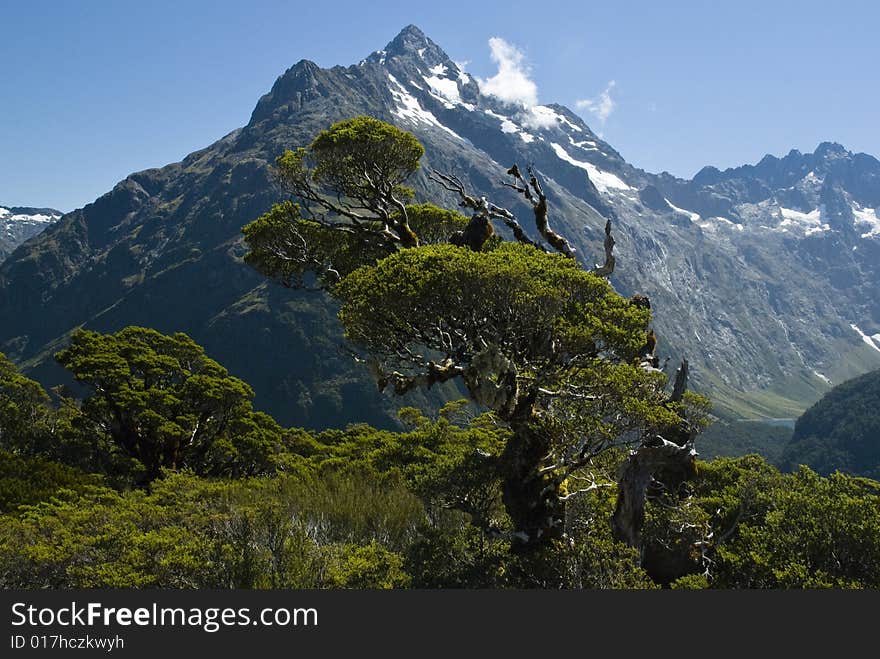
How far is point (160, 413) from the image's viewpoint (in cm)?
3012

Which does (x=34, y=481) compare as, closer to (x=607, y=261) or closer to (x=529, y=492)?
(x=529, y=492)

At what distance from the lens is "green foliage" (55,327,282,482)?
2944 centimetres

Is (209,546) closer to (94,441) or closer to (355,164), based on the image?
(355,164)

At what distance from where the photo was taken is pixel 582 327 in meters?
15.9

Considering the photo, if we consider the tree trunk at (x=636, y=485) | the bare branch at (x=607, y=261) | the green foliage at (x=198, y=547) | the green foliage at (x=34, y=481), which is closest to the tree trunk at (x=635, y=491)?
the tree trunk at (x=636, y=485)

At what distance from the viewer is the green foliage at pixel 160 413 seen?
29.4 metres

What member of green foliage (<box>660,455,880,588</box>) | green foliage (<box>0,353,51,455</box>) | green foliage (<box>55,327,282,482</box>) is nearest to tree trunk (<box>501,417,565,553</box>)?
green foliage (<box>660,455,880,588</box>)

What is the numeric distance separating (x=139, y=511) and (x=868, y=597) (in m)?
15.9

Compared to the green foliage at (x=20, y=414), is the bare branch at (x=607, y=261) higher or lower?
higher

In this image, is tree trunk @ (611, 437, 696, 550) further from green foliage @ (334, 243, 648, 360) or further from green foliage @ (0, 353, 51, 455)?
green foliage @ (0, 353, 51, 455)

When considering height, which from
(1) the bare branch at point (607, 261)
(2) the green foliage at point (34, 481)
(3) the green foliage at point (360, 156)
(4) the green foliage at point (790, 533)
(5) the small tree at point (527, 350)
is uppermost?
(3) the green foliage at point (360, 156)

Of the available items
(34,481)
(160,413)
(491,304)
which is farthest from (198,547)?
(160,413)

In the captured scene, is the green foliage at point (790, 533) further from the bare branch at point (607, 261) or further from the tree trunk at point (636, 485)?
the bare branch at point (607, 261)

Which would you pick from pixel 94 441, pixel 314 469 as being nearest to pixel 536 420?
pixel 314 469
